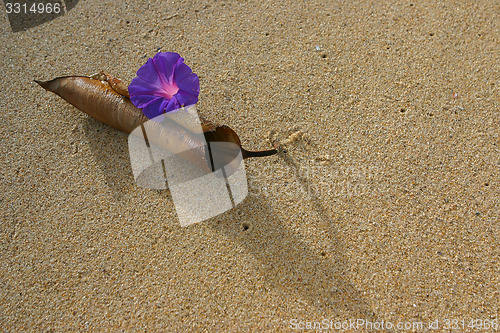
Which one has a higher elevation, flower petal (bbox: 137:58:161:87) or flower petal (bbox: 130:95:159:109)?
flower petal (bbox: 137:58:161:87)

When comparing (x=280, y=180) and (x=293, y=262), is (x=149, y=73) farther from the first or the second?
(x=293, y=262)

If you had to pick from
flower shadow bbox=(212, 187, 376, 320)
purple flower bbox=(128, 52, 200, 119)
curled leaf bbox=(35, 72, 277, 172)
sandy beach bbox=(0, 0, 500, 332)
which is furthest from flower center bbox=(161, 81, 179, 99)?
flower shadow bbox=(212, 187, 376, 320)

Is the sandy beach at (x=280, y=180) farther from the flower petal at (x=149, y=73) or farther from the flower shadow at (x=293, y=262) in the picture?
the flower petal at (x=149, y=73)

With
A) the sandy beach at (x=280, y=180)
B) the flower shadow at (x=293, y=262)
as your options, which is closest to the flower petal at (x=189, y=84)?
the sandy beach at (x=280, y=180)

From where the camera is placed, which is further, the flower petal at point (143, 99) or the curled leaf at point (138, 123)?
the curled leaf at point (138, 123)

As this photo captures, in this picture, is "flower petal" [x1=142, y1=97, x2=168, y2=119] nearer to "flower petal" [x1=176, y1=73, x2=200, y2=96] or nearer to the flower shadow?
"flower petal" [x1=176, y1=73, x2=200, y2=96]

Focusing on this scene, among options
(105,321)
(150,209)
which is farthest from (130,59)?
(105,321)
